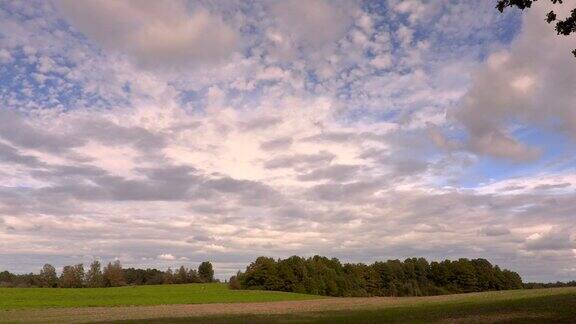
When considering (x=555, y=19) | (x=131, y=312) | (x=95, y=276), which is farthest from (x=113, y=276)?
(x=555, y=19)

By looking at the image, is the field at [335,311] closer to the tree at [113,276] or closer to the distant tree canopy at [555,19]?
the distant tree canopy at [555,19]

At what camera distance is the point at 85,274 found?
596ft

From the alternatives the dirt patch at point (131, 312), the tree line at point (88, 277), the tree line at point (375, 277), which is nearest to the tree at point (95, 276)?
the tree line at point (88, 277)

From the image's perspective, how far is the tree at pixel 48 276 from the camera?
18099cm

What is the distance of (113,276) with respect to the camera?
18100 cm

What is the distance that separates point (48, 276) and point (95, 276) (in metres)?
19.0

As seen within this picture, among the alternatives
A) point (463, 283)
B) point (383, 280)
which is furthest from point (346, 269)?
point (463, 283)

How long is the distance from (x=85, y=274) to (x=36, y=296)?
8950 centimetres

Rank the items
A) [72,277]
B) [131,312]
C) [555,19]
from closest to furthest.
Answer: [555,19]
[131,312]
[72,277]

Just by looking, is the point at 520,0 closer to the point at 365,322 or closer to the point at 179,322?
the point at 365,322

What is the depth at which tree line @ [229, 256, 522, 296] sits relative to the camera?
146 m

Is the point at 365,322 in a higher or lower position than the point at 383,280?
lower

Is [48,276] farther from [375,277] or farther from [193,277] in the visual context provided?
[375,277]

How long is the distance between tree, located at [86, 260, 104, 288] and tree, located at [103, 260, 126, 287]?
1.77 meters
